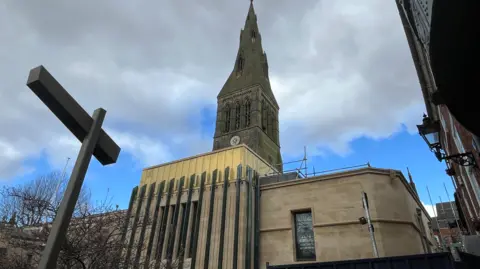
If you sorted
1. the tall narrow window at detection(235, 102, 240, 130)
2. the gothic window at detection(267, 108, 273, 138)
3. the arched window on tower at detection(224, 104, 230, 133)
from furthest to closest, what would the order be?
the gothic window at detection(267, 108, 273, 138) < the arched window on tower at detection(224, 104, 230, 133) < the tall narrow window at detection(235, 102, 240, 130)

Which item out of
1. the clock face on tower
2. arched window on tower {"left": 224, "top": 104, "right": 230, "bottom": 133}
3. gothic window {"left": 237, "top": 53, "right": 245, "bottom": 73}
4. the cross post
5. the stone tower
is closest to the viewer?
the cross post

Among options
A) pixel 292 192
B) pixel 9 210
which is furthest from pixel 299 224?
pixel 9 210

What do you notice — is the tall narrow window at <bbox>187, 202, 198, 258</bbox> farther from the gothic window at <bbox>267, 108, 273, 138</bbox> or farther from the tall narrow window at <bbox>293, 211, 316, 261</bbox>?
the gothic window at <bbox>267, 108, 273, 138</bbox>

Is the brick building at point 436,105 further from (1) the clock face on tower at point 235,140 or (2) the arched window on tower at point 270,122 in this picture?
(2) the arched window on tower at point 270,122

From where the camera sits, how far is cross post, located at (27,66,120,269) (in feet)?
7.34

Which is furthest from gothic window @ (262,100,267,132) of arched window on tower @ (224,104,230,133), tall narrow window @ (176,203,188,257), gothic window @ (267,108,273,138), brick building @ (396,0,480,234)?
brick building @ (396,0,480,234)

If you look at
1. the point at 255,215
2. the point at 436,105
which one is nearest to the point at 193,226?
the point at 255,215

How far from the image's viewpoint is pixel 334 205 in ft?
56.6

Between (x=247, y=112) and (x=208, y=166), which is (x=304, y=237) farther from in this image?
(x=247, y=112)

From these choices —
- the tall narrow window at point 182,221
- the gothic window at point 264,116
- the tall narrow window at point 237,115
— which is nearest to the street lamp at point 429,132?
the tall narrow window at point 182,221

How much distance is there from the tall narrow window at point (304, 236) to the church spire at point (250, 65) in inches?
1622

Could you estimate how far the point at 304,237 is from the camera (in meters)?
17.7

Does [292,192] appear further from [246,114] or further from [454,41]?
[246,114]

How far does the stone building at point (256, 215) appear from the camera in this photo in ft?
53.3
